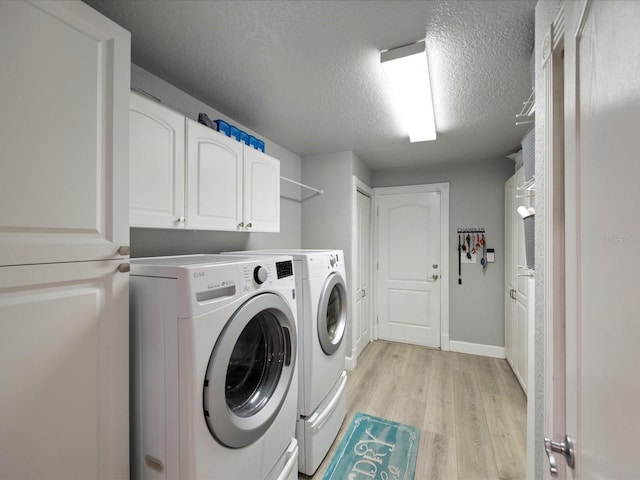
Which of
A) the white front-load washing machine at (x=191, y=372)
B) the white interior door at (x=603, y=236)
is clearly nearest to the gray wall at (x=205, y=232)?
the white front-load washing machine at (x=191, y=372)

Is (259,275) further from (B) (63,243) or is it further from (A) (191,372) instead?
(B) (63,243)

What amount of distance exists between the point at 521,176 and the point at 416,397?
215 cm

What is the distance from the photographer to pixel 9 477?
0.66 metres

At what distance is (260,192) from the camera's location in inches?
77.4

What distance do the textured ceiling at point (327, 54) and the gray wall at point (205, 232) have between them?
62mm

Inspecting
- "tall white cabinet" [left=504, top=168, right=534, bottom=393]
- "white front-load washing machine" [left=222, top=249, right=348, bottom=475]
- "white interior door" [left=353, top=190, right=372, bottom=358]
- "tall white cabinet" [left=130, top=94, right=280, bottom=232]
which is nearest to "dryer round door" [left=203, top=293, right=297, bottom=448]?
"white front-load washing machine" [left=222, top=249, right=348, bottom=475]

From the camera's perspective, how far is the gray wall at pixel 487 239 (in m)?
3.21

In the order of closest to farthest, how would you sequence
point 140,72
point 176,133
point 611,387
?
point 611,387 → point 176,133 → point 140,72

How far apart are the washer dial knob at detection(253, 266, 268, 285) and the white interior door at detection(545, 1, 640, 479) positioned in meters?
0.99

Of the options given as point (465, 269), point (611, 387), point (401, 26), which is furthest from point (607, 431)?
point (465, 269)

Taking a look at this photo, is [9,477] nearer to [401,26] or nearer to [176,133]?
[176,133]

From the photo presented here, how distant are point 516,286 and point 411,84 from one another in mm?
2131

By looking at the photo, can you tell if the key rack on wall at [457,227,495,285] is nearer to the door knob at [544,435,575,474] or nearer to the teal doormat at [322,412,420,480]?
the teal doormat at [322,412,420,480]

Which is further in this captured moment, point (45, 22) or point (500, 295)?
point (500, 295)
